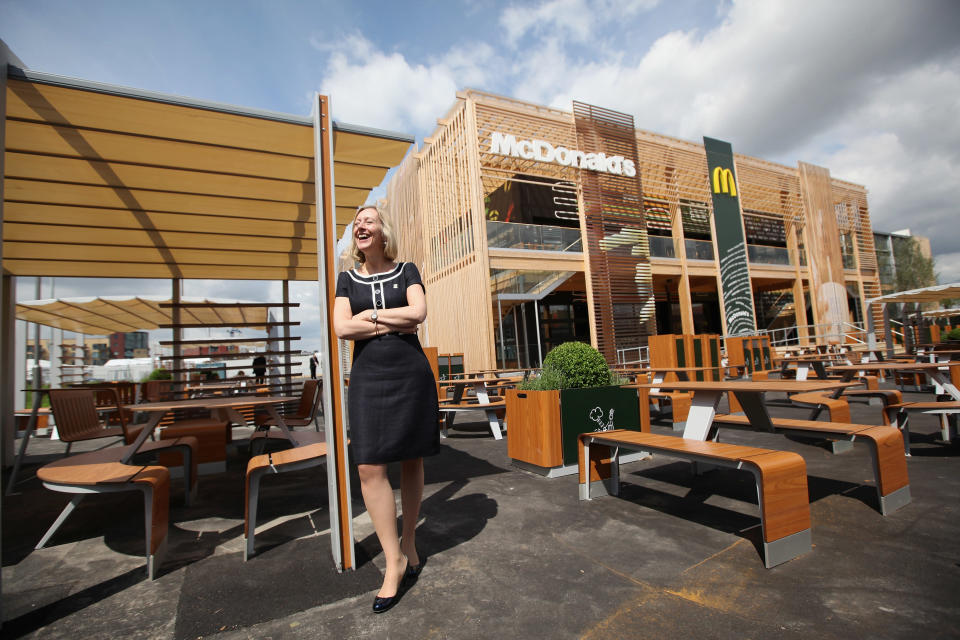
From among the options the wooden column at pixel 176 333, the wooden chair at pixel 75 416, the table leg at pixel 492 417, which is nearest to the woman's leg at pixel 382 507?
the wooden chair at pixel 75 416

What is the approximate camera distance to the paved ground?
1891 millimetres

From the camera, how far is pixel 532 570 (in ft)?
7.76

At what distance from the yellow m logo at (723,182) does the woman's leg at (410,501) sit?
1948cm

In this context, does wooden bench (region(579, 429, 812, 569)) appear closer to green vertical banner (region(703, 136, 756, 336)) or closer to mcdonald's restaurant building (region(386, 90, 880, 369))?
mcdonald's restaurant building (region(386, 90, 880, 369))

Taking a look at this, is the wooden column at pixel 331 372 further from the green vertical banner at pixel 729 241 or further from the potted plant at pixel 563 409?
the green vertical banner at pixel 729 241

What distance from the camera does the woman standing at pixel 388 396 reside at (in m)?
2.22

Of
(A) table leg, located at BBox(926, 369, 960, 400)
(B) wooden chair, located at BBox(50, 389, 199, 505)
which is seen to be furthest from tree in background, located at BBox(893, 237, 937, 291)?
(B) wooden chair, located at BBox(50, 389, 199, 505)

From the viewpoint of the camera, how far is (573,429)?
4.14 meters

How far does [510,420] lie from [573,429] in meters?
0.67

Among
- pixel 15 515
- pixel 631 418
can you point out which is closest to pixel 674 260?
pixel 631 418

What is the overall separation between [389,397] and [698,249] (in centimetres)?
1811

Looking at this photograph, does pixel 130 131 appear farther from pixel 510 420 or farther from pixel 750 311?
pixel 750 311

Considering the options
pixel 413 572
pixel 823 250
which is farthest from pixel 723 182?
pixel 413 572

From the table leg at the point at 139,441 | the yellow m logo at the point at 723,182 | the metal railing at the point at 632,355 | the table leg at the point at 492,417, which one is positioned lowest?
the table leg at the point at 492,417
